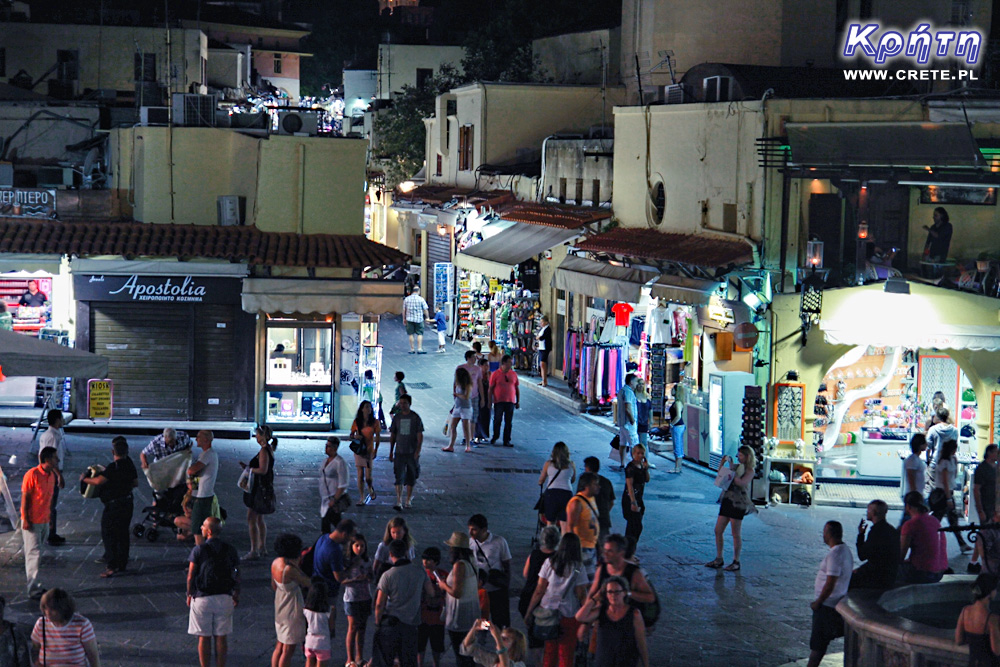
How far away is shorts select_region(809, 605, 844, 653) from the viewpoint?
40.7 feet

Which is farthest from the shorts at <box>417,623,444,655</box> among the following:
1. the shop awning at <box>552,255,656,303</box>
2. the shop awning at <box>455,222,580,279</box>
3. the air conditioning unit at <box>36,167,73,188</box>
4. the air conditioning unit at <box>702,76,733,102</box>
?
the air conditioning unit at <box>36,167,73,188</box>

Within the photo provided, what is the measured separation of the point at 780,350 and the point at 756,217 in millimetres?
2166

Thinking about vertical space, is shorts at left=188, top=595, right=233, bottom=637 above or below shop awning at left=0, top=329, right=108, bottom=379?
below

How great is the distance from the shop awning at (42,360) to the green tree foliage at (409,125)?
30.7m

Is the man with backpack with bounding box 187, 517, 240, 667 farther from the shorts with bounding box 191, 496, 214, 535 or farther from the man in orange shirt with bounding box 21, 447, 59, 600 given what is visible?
the shorts with bounding box 191, 496, 214, 535

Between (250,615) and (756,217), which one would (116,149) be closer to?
(756,217)

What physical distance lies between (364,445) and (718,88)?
1036cm

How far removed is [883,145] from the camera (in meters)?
20.5

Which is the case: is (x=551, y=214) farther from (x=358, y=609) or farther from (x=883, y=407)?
(x=358, y=609)

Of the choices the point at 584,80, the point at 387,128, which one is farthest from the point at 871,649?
the point at 387,128

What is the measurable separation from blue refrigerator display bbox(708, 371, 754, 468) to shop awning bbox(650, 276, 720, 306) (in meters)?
1.26

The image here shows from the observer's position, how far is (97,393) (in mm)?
23969

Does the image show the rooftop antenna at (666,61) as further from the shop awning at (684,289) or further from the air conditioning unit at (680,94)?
the shop awning at (684,289)

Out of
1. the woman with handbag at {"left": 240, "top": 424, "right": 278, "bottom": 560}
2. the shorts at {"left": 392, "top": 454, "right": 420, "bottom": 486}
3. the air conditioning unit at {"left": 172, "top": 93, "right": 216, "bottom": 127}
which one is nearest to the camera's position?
the woman with handbag at {"left": 240, "top": 424, "right": 278, "bottom": 560}
